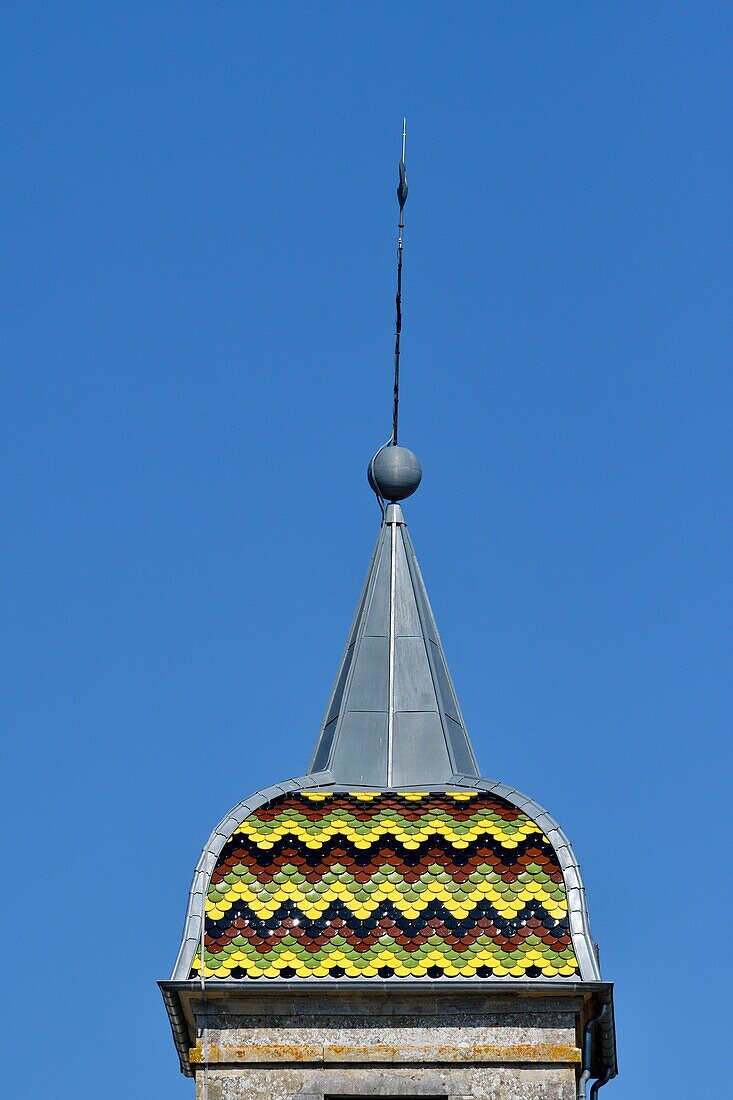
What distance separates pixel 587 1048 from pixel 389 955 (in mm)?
2674

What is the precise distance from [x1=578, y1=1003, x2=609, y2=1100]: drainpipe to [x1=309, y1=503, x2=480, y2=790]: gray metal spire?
13.1 feet

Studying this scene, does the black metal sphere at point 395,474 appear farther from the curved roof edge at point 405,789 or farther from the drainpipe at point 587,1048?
the drainpipe at point 587,1048

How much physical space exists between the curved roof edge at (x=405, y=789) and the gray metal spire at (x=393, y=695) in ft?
1.16

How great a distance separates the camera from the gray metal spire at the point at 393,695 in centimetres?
3609

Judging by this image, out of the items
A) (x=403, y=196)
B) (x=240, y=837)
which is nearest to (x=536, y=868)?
(x=240, y=837)

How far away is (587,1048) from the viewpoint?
33.5m

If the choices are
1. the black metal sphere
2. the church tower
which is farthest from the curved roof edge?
the black metal sphere

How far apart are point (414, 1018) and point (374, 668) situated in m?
6.01

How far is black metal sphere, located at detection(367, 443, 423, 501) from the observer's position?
38688 mm

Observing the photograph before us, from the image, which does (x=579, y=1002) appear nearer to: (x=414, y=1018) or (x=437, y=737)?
(x=414, y=1018)

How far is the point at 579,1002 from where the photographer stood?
32.6 meters

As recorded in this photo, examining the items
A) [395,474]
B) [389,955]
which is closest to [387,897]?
[389,955]

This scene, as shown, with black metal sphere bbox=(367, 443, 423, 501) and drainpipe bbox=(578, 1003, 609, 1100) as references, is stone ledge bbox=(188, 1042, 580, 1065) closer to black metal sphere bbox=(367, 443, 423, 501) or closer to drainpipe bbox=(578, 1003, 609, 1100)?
drainpipe bbox=(578, 1003, 609, 1100)

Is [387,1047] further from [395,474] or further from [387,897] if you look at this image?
[395,474]
